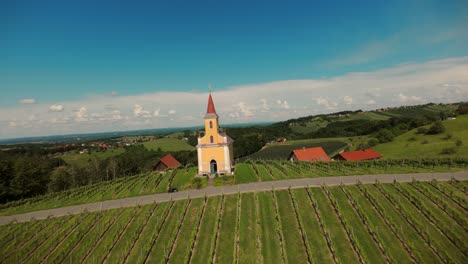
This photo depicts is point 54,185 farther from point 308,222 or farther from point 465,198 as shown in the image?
point 465,198

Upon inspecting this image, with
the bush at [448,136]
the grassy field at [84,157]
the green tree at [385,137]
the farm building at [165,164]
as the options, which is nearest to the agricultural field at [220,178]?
the farm building at [165,164]

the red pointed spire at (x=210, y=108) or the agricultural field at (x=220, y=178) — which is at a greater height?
the red pointed spire at (x=210, y=108)

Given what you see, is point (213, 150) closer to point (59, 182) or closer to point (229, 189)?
point (229, 189)

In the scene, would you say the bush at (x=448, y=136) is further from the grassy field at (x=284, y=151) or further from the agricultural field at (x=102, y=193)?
the agricultural field at (x=102, y=193)

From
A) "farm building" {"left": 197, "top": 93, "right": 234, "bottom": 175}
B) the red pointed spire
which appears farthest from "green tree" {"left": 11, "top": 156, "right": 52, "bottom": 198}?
the red pointed spire

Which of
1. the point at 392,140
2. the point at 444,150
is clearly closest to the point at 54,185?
the point at 444,150

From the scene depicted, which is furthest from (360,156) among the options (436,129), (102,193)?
(102,193)
